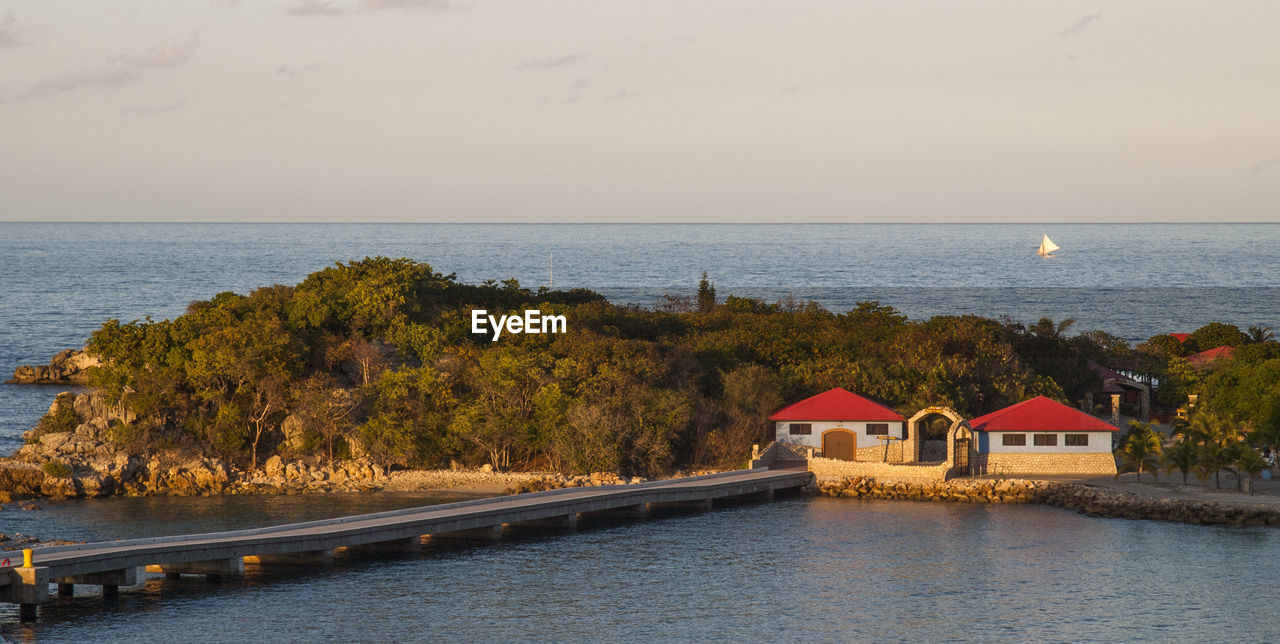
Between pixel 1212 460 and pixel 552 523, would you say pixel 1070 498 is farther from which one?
pixel 552 523

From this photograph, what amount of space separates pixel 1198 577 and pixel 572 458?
23210 mm

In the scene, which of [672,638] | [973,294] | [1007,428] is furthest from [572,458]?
[973,294]

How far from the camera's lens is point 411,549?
42219 mm

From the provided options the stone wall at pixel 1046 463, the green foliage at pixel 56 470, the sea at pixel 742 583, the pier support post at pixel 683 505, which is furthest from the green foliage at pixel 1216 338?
the green foliage at pixel 56 470

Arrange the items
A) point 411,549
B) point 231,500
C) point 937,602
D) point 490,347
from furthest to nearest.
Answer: point 490,347
point 231,500
point 411,549
point 937,602

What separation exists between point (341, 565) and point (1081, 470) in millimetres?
28415

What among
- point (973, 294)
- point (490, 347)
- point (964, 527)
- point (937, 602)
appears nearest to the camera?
point (937, 602)

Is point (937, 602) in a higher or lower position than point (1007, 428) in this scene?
lower

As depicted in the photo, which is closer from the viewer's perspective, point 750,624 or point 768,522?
point 750,624

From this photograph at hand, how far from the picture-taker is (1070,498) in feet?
160

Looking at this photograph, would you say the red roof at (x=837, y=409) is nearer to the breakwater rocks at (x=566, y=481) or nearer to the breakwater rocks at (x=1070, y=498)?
the breakwater rocks at (x=1070, y=498)

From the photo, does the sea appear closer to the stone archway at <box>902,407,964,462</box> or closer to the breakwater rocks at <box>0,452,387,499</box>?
the breakwater rocks at <box>0,452,387,499</box>

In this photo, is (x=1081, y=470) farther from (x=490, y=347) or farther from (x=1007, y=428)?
(x=490, y=347)

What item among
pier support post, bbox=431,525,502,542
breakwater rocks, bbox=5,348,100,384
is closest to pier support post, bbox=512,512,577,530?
pier support post, bbox=431,525,502,542
